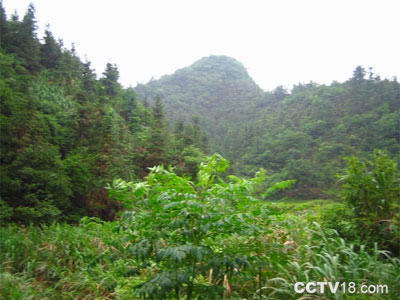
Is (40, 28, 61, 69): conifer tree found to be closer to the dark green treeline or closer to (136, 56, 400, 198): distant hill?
the dark green treeline

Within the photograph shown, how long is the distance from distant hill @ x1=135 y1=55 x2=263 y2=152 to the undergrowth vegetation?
4386 cm

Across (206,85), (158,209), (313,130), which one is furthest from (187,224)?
(206,85)

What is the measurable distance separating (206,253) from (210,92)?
298 ft

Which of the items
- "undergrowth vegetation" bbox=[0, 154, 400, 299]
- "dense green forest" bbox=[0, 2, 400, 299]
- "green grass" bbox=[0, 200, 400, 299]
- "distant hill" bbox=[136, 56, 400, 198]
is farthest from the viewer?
"distant hill" bbox=[136, 56, 400, 198]

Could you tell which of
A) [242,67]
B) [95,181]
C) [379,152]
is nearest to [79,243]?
[379,152]

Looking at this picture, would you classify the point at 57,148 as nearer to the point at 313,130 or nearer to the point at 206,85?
the point at 313,130

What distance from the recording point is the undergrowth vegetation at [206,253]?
2.06m

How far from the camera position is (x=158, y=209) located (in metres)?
2.17

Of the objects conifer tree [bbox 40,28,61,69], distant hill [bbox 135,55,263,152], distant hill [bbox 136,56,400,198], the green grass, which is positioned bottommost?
the green grass

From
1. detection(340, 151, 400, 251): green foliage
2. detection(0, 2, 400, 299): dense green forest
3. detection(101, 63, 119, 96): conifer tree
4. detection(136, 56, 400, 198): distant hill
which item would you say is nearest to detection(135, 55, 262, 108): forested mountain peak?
detection(136, 56, 400, 198): distant hill

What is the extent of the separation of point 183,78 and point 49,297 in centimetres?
9760

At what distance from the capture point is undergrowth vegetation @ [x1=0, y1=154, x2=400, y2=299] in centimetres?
206

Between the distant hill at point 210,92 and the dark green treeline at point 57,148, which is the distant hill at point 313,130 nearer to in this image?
the distant hill at point 210,92

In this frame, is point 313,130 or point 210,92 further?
point 210,92
